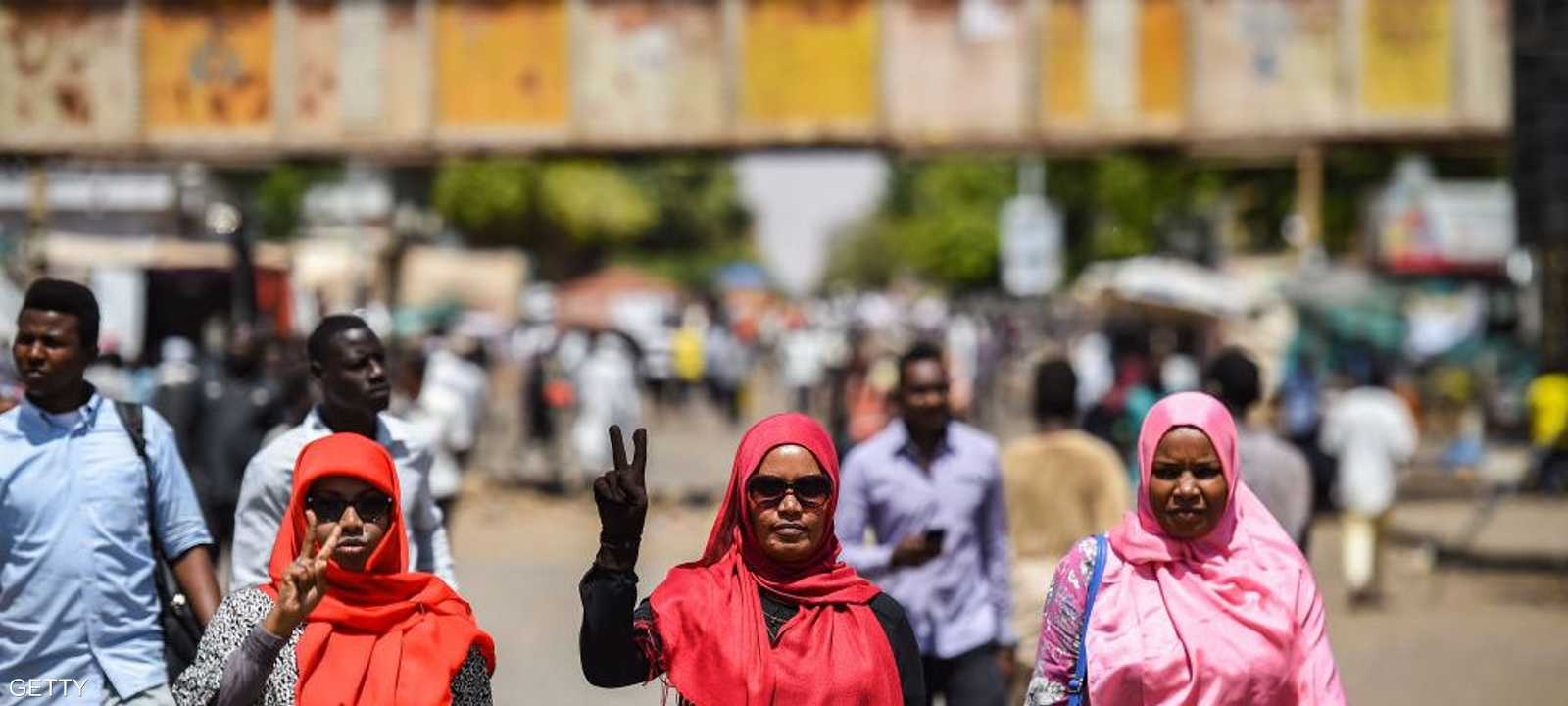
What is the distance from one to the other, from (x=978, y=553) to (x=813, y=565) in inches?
106

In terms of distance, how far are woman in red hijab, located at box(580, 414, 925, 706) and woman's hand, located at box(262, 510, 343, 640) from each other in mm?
515

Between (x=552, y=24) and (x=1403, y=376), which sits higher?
(x=552, y=24)

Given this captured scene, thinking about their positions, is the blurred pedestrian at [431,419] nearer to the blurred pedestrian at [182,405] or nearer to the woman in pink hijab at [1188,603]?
the blurred pedestrian at [182,405]

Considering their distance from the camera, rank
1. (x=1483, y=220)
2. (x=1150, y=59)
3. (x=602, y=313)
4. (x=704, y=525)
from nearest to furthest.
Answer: (x=1150, y=59) → (x=704, y=525) → (x=1483, y=220) → (x=602, y=313)

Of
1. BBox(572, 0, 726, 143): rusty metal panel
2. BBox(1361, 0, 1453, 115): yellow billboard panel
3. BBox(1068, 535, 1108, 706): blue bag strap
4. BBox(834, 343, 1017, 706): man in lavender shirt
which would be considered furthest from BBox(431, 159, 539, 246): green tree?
BBox(1068, 535, 1108, 706): blue bag strap

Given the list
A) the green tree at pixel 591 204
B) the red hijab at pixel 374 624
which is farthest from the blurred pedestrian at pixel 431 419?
the green tree at pixel 591 204

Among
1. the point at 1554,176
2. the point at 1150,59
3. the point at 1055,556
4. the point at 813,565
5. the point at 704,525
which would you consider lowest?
the point at 704,525

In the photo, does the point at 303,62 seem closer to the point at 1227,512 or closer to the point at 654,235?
the point at 1227,512

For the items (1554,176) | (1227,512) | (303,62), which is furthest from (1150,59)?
(1227,512)

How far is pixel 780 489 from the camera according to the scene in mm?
3996

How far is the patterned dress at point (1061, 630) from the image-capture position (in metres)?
4.23

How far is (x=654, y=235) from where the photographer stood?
96938 mm

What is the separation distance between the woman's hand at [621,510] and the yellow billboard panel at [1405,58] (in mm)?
13525

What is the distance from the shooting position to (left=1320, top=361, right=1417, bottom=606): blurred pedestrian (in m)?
13.2
